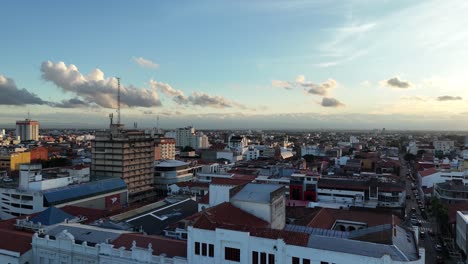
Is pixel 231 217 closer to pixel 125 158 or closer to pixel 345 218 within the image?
pixel 345 218

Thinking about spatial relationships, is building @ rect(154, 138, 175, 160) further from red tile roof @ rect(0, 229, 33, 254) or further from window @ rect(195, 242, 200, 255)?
window @ rect(195, 242, 200, 255)

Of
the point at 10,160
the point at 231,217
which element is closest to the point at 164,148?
the point at 10,160

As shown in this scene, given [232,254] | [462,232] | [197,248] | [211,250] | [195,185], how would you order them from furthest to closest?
[195,185]
[462,232]
[197,248]
[211,250]
[232,254]

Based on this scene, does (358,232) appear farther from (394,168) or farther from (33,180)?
(394,168)

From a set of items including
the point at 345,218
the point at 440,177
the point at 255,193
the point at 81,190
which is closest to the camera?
the point at 255,193

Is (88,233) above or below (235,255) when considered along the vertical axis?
below

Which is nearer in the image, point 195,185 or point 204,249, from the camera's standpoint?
point 204,249

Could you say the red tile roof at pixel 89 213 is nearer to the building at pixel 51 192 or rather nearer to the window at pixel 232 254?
the building at pixel 51 192
